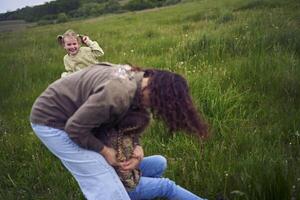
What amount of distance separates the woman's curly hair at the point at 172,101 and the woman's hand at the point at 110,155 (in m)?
0.36

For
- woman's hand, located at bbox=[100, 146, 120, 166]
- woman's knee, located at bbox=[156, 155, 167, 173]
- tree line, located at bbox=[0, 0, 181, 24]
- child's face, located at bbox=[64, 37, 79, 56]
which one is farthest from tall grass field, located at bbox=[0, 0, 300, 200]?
tree line, located at bbox=[0, 0, 181, 24]

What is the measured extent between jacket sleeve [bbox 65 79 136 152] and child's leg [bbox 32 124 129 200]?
141 mm

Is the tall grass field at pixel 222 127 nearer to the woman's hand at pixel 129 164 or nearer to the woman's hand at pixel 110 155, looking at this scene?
the woman's hand at pixel 129 164

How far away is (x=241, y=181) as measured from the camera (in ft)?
10.7

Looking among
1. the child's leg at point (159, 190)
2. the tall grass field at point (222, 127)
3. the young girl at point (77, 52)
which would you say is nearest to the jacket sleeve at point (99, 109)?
the child's leg at point (159, 190)

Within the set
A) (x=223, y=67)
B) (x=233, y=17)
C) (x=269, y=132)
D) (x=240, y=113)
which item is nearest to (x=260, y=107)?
(x=240, y=113)

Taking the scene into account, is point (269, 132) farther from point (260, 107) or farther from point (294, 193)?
point (294, 193)

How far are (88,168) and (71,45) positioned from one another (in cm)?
359

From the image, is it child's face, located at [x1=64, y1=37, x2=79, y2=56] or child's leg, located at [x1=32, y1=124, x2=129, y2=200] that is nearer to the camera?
child's leg, located at [x1=32, y1=124, x2=129, y2=200]

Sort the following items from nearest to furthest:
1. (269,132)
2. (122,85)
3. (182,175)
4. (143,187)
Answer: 1. (122,85)
2. (143,187)
3. (182,175)
4. (269,132)

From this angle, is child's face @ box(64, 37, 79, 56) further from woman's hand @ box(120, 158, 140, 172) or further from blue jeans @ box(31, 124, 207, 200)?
woman's hand @ box(120, 158, 140, 172)

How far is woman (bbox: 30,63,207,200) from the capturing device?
8.43 ft

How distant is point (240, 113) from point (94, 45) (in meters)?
2.37

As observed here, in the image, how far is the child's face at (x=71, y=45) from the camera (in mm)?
6109
